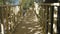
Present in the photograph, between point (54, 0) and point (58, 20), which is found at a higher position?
point (54, 0)

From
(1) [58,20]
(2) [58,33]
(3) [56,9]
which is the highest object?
(3) [56,9]

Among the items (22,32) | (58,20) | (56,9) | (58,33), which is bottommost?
(22,32)

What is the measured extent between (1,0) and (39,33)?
2160 mm

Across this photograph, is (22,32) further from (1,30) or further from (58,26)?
(58,26)

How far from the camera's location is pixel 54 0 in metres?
3.50

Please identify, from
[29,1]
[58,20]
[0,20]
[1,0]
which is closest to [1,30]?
[0,20]

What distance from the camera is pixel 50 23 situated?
3.42 meters

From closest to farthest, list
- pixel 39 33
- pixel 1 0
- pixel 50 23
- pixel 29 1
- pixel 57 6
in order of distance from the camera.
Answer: pixel 57 6 → pixel 50 23 → pixel 39 33 → pixel 1 0 → pixel 29 1

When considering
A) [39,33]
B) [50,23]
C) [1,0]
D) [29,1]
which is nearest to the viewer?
[50,23]

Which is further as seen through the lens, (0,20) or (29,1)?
(29,1)

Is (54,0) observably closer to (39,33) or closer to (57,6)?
(57,6)

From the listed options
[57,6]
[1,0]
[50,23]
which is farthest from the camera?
[1,0]

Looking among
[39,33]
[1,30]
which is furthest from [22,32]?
[1,30]

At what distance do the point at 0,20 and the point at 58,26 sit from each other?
151 cm
